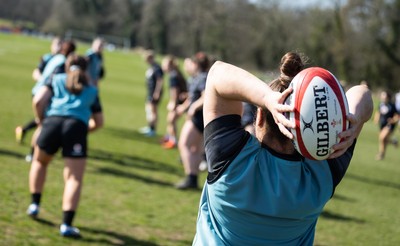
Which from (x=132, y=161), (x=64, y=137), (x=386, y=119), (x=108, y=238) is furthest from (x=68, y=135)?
(x=386, y=119)

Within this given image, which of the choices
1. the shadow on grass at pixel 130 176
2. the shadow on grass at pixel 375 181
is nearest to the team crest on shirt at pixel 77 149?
the shadow on grass at pixel 130 176

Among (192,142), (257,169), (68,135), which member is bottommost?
(192,142)

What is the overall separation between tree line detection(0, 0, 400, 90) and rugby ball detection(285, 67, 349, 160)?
40.2 metres

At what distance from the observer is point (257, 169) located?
225 centimetres

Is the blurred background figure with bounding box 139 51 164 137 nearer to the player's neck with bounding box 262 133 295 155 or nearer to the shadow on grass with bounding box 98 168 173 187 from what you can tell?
the shadow on grass with bounding box 98 168 173 187

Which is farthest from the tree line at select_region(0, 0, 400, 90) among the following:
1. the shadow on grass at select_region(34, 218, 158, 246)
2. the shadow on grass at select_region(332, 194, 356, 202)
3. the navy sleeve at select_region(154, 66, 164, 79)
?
the shadow on grass at select_region(34, 218, 158, 246)

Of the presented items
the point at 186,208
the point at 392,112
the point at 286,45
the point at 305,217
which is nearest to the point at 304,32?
the point at 286,45

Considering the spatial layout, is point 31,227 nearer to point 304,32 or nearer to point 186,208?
point 186,208

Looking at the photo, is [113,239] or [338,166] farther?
[113,239]

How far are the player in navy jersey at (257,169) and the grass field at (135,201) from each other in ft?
12.0

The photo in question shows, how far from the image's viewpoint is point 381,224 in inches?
318

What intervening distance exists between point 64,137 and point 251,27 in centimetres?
7031

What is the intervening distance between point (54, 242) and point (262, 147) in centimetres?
385

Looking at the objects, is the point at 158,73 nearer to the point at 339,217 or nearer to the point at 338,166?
the point at 339,217
